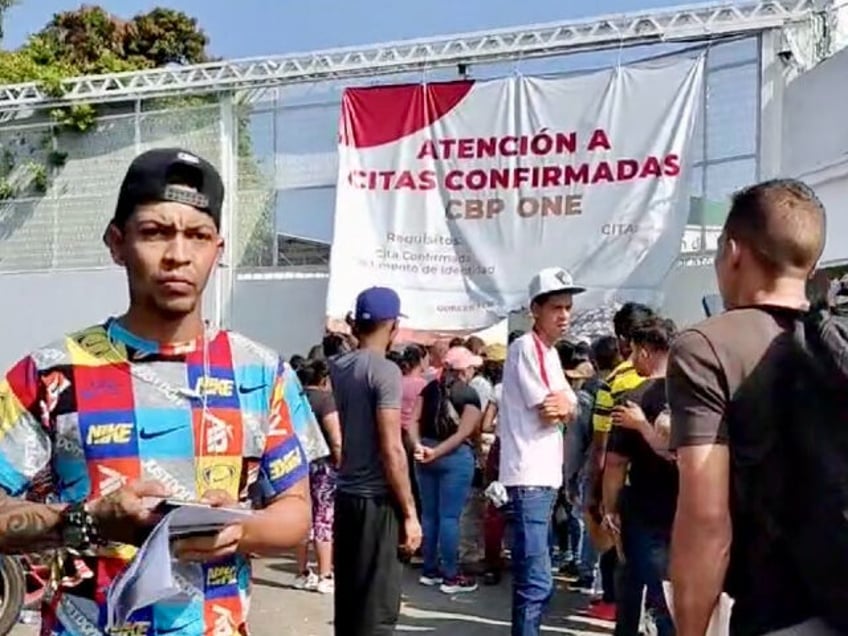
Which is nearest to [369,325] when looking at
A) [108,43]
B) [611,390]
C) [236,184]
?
[611,390]

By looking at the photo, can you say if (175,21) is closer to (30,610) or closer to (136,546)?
(30,610)

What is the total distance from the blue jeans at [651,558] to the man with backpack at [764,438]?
232 cm

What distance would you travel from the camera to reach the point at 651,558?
15.8 ft

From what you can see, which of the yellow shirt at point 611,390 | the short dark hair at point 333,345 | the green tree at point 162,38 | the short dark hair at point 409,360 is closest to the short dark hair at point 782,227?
the yellow shirt at point 611,390

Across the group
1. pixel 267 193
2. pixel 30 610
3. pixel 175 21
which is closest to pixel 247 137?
pixel 267 193

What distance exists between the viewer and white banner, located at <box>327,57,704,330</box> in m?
11.3

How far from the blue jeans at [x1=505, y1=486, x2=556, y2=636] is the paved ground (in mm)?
1531

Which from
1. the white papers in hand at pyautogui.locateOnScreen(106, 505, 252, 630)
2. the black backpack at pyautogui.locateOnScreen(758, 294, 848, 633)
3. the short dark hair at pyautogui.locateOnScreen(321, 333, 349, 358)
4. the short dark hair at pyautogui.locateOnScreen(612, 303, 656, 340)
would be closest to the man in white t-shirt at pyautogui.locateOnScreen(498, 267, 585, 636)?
the short dark hair at pyautogui.locateOnScreen(612, 303, 656, 340)

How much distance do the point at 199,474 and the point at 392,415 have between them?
2.84 metres

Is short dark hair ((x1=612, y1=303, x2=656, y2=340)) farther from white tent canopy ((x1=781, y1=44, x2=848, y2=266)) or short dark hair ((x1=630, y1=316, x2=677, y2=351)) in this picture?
white tent canopy ((x1=781, y1=44, x2=848, y2=266))

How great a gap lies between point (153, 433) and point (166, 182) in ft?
1.54

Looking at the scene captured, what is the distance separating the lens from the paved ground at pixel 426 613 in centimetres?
675

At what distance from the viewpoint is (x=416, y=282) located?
493 inches

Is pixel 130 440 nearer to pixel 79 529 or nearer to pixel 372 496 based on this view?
pixel 79 529
